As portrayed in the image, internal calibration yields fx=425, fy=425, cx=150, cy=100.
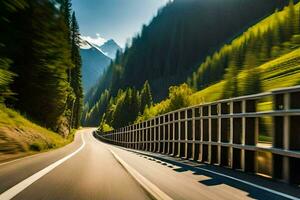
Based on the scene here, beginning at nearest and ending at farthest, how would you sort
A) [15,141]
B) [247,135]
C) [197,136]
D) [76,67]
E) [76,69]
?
[247,135] → [197,136] → [15,141] → [76,67] → [76,69]

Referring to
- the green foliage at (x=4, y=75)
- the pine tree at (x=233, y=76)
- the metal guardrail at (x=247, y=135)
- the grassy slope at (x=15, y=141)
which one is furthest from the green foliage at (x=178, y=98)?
the green foliage at (x=4, y=75)

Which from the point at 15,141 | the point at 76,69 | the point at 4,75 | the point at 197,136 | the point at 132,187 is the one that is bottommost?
the point at 132,187

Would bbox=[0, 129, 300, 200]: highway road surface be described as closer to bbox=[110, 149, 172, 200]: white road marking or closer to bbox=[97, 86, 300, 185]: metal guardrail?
bbox=[110, 149, 172, 200]: white road marking

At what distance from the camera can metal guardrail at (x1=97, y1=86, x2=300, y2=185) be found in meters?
7.54

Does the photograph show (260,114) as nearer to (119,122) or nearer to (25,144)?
(25,144)

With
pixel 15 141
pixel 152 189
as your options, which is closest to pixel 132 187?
pixel 152 189

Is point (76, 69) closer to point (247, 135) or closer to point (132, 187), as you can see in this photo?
point (247, 135)

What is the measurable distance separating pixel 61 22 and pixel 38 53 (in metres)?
1.35

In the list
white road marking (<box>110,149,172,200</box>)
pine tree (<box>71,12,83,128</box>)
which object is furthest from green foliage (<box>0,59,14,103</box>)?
pine tree (<box>71,12,83,128</box>)

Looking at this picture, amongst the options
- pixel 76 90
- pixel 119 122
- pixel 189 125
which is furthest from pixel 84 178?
pixel 119 122

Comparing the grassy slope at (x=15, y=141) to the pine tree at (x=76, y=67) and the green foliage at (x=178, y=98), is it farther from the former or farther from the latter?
the green foliage at (x=178, y=98)

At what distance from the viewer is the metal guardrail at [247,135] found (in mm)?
7535

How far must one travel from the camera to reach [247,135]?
9.55 m

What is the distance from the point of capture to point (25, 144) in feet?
69.9
